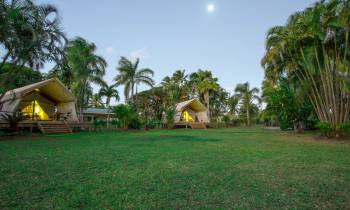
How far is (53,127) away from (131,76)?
15708 millimetres

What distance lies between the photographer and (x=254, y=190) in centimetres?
368

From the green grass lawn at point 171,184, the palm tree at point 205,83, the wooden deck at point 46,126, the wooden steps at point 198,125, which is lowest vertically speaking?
the green grass lawn at point 171,184

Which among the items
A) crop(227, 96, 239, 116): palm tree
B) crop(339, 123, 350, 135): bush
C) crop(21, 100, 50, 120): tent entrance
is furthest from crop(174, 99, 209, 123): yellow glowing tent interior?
crop(339, 123, 350, 135): bush

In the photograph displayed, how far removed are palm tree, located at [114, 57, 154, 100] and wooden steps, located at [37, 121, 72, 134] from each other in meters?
14.0

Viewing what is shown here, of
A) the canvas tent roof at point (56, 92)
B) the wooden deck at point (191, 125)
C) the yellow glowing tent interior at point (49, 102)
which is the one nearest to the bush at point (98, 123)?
the yellow glowing tent interior at point (49, 102)

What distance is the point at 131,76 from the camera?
31500 millimetres

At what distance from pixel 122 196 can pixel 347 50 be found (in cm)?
1664

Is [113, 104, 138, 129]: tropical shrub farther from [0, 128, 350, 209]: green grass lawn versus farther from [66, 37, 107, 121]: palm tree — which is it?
[0, 128, 350, 209]: green grass lawn

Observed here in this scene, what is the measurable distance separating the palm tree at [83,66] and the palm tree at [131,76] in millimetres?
3819

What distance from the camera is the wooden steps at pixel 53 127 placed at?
1648cm

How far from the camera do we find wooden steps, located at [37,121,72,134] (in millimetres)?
A: 16484

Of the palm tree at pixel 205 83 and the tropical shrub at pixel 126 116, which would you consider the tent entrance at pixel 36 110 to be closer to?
the tropical shrub at pixel 126 116

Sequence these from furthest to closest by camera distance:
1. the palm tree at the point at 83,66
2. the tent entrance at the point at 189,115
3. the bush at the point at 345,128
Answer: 1. the tent entrance at the point at 189,115
2. the palm tree at the point at 83,66
3. the bush at the point at 345,128

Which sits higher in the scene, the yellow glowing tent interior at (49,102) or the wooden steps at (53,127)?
the yellow glowing tent interior at (49,102)
